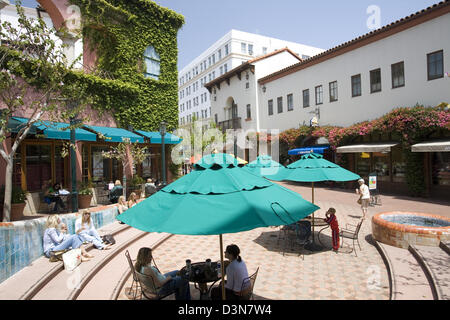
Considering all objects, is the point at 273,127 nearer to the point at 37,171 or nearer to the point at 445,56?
the point at 445,56

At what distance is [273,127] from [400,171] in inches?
506

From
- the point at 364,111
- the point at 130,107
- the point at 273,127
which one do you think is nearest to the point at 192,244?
the point at 130,107

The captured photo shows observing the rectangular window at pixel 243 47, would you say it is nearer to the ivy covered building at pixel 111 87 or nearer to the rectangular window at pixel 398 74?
the ivy covered building at pixel 111 87

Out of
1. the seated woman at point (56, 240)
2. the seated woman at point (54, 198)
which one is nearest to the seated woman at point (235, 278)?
the seated woman at point (56, 240)

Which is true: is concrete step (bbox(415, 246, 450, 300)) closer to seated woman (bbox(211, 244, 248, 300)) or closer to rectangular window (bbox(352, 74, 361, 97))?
seated woman (bbox(211, 244, 248, 300))

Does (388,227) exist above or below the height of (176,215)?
below

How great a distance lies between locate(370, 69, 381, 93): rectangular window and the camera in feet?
59.3

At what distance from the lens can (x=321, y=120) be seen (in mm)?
22453

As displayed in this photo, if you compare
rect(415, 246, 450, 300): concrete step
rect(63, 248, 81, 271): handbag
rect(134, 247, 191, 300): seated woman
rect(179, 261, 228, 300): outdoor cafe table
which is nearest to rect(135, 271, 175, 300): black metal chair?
rect(134, 247, 191, 300): seated woman

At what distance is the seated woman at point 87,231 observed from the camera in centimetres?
719

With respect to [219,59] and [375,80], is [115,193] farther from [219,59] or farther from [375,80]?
[219,59]

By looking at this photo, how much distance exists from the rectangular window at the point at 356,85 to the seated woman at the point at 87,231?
1856 centimetres

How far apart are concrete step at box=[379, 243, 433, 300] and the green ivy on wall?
47.4ft

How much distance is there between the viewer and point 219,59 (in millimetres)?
50219
